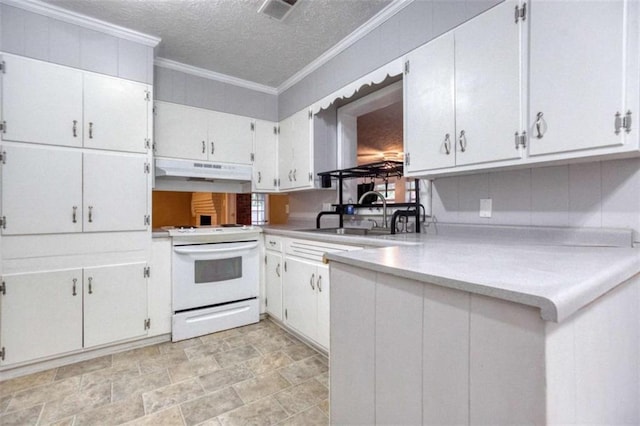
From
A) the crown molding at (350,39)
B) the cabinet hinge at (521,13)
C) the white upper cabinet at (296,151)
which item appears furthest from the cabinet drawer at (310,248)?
the crown molding at (350,39)

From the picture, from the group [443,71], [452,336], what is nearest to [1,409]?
[452,336]

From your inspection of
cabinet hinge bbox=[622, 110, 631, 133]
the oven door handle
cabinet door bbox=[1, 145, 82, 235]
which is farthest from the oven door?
cabinet hinge bbox=[622, 110, 631, 133]

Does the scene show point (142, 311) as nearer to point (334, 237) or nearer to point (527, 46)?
point (334, 237)

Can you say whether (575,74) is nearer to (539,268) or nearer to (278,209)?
(539,268)

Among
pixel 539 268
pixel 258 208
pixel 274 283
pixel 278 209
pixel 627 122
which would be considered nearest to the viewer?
pixel 539 268

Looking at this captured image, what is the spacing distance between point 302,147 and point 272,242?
1.02 meters

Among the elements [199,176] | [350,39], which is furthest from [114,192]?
[350,39]

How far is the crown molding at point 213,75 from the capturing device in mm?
2850

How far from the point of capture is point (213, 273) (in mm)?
2705

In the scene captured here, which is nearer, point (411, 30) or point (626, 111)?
point (626, 111)

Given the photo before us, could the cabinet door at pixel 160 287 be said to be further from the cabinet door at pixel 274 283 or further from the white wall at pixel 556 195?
the white wall at pixel 556 195

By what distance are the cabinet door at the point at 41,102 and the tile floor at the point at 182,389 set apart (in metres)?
1.66

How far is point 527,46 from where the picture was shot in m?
1.39

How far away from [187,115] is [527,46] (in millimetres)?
2777
